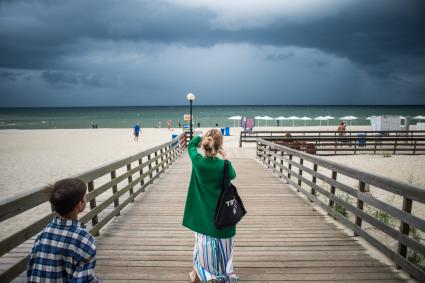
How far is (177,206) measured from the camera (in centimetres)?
588

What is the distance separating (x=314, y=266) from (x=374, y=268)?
70 centimetres

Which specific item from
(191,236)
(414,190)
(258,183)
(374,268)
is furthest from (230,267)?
(258,183)

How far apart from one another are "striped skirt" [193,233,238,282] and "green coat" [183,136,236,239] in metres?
0.10

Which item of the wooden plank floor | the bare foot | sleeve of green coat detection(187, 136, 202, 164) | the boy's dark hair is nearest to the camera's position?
the boy's dark hair

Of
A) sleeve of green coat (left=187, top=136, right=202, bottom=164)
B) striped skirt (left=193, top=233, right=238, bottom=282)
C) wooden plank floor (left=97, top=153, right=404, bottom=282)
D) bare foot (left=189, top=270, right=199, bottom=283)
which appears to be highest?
sleeve of green coat (left=187, top=136, right=202, bottom=164)

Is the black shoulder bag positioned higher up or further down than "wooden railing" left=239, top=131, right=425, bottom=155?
higher up

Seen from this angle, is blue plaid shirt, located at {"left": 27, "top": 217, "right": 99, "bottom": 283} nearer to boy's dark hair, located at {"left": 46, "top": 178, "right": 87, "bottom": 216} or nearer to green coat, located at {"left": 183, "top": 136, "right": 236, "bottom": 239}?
boy's dark hair, located at {"left": 46, "top": 178, "right": 87, "bottom": 216}

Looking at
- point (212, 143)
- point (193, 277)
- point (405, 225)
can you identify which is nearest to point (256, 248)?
point (193, 277)

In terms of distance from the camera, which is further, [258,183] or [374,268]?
[258,183]

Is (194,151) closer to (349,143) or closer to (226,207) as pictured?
(226,207)

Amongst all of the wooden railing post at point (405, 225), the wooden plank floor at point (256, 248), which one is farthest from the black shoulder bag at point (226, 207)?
the wooden railing post at point (405, 225)

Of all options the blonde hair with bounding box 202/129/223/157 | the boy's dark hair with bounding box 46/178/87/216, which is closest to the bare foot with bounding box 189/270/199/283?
the blonde hair with bounding box 202/129/223/157

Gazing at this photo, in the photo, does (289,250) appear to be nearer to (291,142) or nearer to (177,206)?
(177,206)

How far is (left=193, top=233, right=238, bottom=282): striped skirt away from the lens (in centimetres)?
280
